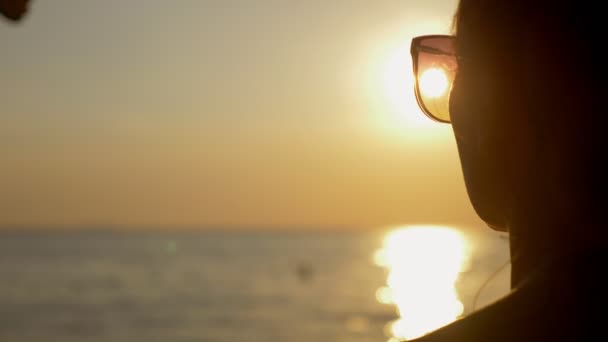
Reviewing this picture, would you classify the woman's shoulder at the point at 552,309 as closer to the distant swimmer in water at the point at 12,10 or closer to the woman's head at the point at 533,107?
the woman's head at the point at 533,107

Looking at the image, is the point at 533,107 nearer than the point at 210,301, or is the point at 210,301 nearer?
the point at 533,107

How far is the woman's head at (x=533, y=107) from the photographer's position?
1.10 metres

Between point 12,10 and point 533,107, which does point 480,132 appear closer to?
point 533,107

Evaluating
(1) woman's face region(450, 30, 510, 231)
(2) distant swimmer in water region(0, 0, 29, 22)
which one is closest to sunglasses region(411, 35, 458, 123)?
(1) woman's face region(450, 30, 510, 231)

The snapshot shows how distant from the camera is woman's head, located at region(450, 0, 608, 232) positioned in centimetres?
110

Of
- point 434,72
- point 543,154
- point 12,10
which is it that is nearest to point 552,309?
point 543,154

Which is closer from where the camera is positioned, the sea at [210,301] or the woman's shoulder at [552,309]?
the woman's shoulder at [552,309]

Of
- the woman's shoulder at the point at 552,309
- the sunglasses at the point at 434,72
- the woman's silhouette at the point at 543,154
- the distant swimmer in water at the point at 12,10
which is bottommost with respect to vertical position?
the woman's shoulder at the point at 552,309

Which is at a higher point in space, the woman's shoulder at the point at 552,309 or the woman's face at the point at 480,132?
the woman's face at the point at 480,132

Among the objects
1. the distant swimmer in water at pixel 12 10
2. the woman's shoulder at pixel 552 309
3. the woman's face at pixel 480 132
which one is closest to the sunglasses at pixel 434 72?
the woman's face at pixel 480 132

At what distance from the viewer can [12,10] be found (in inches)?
46.9

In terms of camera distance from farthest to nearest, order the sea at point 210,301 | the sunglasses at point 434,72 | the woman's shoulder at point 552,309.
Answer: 1. the sea at point 210,301
2. the sunglasses at point 434,72
3. the woman's shoulder at point 552,309

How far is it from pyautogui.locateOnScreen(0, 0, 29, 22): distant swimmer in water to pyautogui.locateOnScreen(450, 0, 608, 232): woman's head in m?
0.58

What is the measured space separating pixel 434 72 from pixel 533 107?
413 mm
